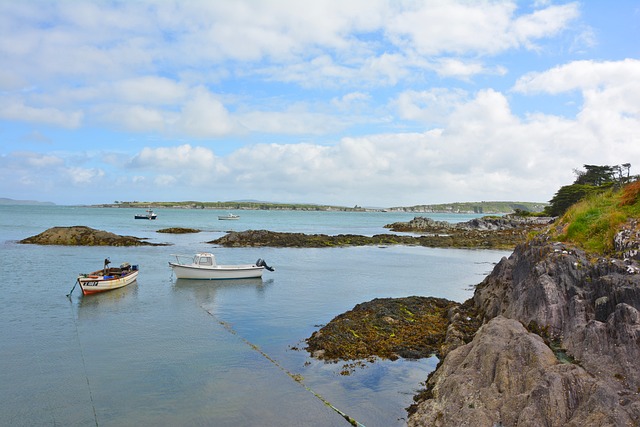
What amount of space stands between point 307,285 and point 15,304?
733 inches

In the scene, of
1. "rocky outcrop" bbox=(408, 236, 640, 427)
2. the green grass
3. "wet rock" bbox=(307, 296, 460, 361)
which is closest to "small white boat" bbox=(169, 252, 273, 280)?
"wet rock" bbox=(307, 296, 460, 361)

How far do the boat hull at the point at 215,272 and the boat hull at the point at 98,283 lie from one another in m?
4.92

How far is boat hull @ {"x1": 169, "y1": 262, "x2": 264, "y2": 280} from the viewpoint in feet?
118

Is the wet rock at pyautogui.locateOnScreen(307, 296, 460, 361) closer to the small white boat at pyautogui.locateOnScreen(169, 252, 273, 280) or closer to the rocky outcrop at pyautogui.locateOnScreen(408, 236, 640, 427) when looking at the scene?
the rocky outcrop at pyautogui.locateOnScreen(408, 236, 640, 427)

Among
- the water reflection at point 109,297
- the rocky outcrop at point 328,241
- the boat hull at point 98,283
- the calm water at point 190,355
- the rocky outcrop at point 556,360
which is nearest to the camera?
the rocky outcrop at point 556,360

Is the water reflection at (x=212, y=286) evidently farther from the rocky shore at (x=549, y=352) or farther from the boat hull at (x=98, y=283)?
the rocky shore at (x=549, y=352)

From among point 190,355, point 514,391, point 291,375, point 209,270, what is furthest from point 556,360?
point 209,270

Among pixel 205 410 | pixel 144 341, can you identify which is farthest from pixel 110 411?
pixel 144 341

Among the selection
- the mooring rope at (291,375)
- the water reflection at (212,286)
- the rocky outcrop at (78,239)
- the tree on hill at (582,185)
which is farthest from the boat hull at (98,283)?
the tree on hill at (582,185)

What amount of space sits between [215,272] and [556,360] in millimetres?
28837

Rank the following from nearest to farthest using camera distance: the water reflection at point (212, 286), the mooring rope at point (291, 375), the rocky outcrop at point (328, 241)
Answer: the mooring rope at point (291, 375) < the water reflection at point (212, 286) < the rocky outcrop at point (328, 241)

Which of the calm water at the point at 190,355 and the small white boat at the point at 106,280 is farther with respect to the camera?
the small white boat at the point at 106,280

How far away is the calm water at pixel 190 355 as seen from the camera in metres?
13.2

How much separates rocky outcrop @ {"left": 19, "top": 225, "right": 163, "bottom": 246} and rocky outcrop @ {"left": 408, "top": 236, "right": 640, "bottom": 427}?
5634 centimetres
